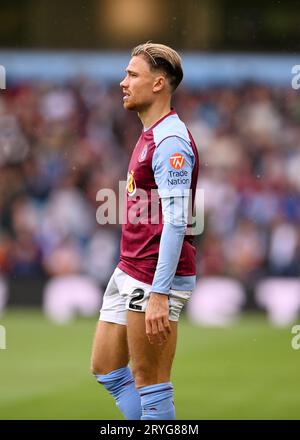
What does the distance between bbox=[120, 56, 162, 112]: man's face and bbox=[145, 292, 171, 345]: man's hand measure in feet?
3.24

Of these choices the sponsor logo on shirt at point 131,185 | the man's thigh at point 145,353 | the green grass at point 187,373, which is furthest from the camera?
the green grass at point 187,373

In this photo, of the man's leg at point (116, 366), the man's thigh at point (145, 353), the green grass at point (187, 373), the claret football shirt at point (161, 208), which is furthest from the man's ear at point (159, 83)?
the green grass at point (187, 373)

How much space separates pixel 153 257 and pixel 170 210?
1.04 feet

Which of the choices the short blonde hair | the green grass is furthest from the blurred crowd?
the short blonde hair

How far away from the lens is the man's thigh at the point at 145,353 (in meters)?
5.08

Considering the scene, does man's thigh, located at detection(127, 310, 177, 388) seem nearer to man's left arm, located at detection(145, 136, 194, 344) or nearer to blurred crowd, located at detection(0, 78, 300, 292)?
man's left arm, located at detection(145, 136, 194, 344)

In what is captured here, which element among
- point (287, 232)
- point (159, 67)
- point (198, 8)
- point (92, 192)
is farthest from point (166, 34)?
point (159, 67)

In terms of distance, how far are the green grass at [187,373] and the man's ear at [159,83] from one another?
9.09ft

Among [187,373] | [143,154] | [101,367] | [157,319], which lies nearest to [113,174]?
[187,373]

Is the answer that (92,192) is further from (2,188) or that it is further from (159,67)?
(159,67)

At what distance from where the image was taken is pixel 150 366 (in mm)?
5098

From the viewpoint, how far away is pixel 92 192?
15.8 meters

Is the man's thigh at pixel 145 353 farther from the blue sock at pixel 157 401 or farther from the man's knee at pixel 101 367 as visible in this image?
the man's knee at pixel 101 367
